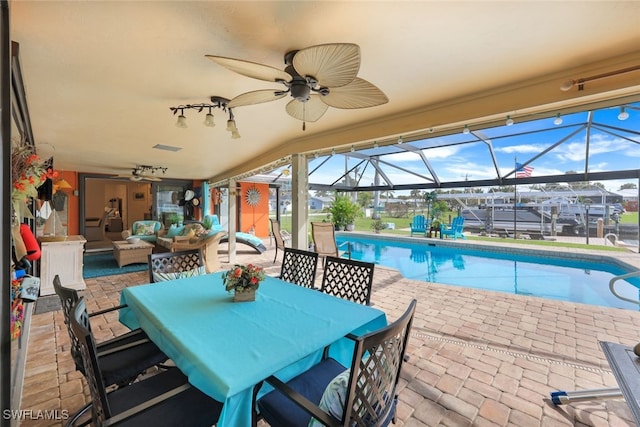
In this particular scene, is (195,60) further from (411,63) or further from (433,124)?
(433,124)

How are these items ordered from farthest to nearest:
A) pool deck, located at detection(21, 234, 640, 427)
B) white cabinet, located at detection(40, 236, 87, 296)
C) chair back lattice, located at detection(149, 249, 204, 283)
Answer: white cabinet, located at detection(40, 236, 87, 296), chair back lattice, located at detection(149, 249, 204, 283), pool deck, located at detection(21, 234, 640, 427)

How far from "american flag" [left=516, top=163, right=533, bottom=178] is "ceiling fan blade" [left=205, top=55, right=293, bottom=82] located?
26.0ft

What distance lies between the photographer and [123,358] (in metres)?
1.69

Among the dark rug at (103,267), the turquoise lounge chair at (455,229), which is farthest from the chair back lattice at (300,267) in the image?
the turquoise lounge chair at (455,229)

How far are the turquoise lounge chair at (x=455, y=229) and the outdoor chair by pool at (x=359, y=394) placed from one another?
33.5ft

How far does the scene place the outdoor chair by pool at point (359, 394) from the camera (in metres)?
1.02

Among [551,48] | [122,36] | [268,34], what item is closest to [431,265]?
[551,48]

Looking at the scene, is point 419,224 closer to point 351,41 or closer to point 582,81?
point 582,81

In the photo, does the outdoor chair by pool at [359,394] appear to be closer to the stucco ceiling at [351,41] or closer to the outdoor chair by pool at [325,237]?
the stucco ceiling at [351,41]

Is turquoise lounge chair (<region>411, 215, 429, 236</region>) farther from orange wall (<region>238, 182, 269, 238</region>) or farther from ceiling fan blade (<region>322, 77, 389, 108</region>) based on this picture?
ceiling fan blade (<region>322, 77, 389, 108</region>)

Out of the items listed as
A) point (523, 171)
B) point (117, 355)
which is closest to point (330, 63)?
point (117, 355)

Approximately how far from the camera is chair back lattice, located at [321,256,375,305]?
2.23 meters

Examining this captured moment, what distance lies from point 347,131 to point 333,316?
110 inches

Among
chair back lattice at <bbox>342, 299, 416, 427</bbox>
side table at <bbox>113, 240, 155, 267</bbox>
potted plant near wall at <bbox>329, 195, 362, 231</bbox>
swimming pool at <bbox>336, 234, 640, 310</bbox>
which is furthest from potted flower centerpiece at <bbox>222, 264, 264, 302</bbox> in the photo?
potted plant near wall at <bbox>329, 195, 362, 231</bbox>
